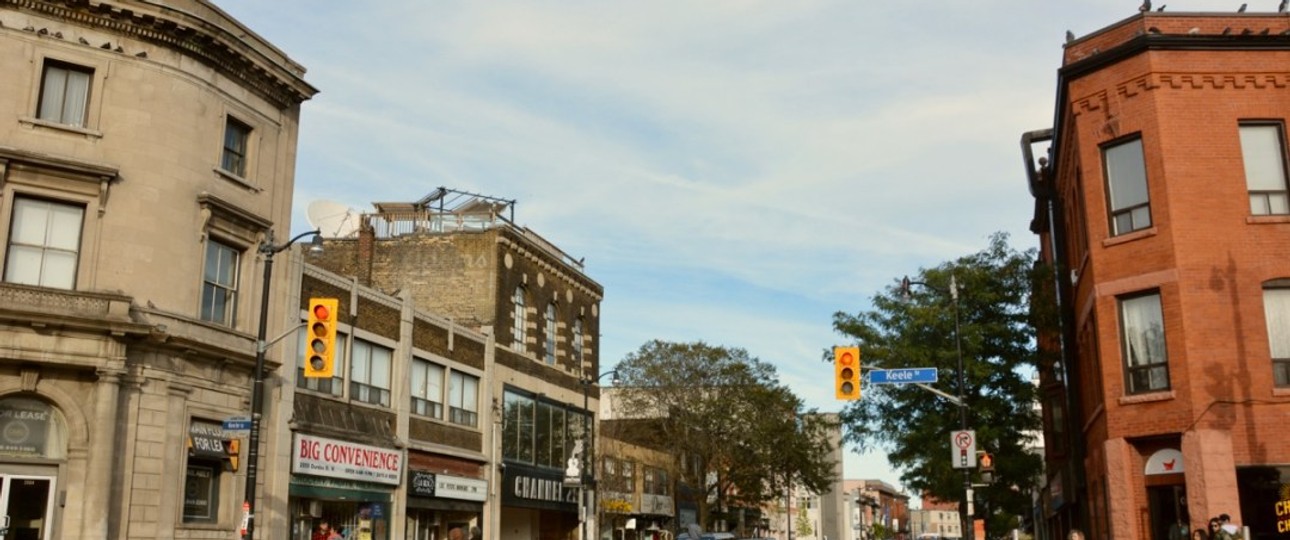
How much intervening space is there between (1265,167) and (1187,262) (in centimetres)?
298

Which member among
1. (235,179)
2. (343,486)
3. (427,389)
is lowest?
(343,486)

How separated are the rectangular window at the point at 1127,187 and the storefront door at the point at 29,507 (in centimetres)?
2361

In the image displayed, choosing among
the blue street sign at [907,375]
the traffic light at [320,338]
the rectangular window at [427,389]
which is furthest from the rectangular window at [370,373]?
the blue street sign at [907,375]

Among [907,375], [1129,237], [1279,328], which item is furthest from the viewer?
[907,375]

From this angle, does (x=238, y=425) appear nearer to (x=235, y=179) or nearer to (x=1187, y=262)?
(x=235, y=179)

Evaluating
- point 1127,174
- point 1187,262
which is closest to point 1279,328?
point 1187,262

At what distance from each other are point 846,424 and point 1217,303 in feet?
49.6

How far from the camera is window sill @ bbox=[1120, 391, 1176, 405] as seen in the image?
902 inches

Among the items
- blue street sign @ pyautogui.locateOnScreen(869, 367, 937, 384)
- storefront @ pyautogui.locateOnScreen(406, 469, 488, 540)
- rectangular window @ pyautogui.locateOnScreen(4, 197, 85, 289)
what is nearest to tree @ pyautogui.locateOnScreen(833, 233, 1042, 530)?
blue street sign @ pyautogui.locateOnScreen(869, 367, 937, 384)

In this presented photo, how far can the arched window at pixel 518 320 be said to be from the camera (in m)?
46.1

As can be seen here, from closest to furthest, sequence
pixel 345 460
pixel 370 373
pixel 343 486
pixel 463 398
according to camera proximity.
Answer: pixel 345 460, pixel 343 486, pixel 370 373, pixel 463 398

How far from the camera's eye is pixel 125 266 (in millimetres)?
24641

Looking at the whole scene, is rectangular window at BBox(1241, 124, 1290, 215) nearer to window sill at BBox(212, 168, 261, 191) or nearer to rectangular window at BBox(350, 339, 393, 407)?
window sill at BBox(212, 168, 261, 191)

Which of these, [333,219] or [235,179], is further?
[333,219]
